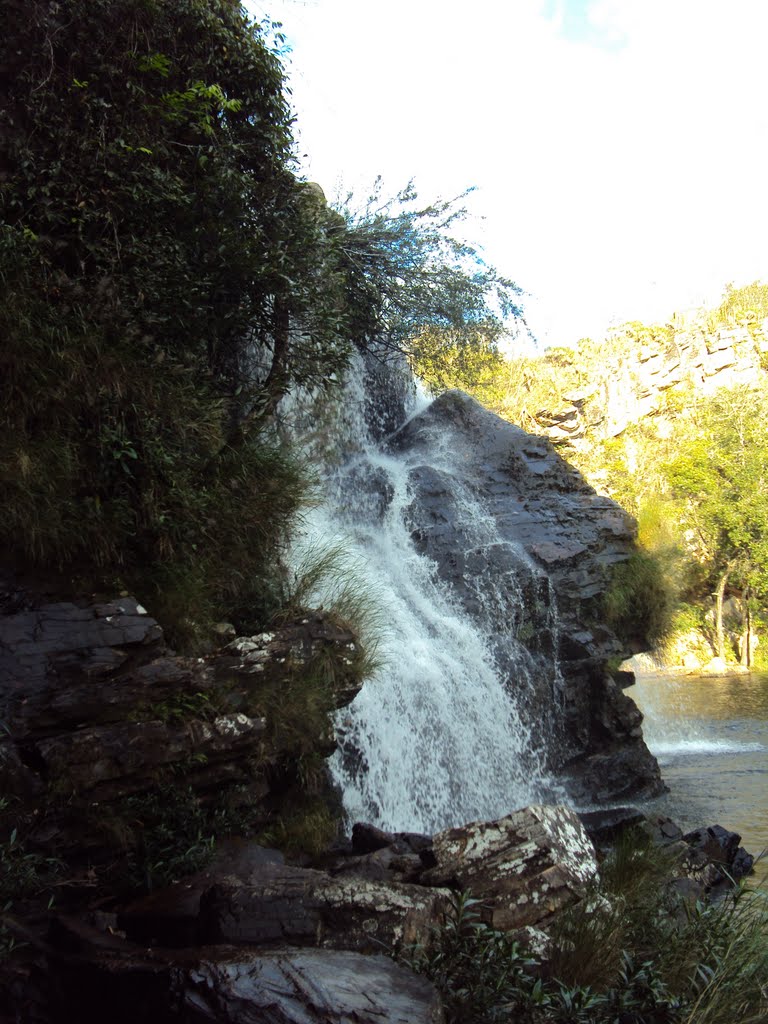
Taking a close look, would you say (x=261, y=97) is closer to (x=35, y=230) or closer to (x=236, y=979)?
(x=35, y=230)

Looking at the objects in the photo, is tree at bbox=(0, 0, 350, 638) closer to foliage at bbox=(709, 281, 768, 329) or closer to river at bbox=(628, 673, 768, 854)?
river at bbox=(628, 673, 768, 854)

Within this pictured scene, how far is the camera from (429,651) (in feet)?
30.8

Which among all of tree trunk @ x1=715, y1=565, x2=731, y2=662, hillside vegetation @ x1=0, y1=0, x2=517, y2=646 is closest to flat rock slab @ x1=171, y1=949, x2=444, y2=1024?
hillside vegetation @ x1=0, y1=0, x2=517, y2=646

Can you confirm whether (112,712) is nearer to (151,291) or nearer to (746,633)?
(151,291)

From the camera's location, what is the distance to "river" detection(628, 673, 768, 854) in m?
9.34

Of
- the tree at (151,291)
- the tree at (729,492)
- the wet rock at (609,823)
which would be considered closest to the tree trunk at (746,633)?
the tree at (729,492)

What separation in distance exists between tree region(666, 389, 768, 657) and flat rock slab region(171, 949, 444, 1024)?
92.7 ft

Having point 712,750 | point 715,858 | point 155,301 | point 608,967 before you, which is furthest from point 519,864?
point 712,750

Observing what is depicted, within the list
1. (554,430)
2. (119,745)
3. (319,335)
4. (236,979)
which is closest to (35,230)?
(319,335)

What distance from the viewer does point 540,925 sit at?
14.4 feet

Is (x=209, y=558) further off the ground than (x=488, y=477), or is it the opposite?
(x=488, y=477)

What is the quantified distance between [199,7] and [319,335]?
356 centimetres

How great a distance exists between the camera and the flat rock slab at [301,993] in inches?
123

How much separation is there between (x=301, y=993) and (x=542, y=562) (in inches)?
356
